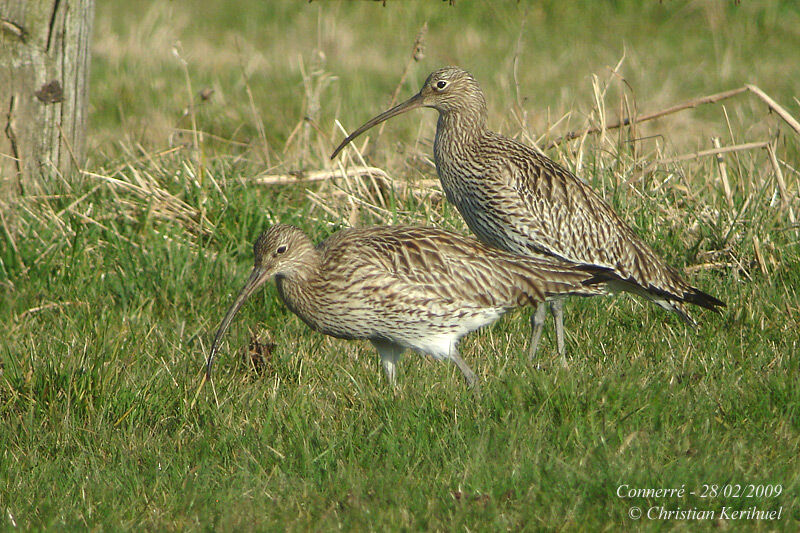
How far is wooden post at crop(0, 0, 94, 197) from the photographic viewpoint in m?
6.93

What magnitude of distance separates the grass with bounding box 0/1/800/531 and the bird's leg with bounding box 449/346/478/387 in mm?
74

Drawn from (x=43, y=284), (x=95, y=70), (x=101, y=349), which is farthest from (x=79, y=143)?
(x=95, y=70)

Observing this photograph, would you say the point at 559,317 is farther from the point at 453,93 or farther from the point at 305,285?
the point at 453,93

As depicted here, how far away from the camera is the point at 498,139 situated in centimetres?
671

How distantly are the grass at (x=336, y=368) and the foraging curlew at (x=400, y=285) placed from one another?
0.23 meters

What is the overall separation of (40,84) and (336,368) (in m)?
3.23

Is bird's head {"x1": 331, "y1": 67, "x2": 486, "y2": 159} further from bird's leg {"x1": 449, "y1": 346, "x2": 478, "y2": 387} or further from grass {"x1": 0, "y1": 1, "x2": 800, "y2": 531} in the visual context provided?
bird's leg {"x1": 449, "y1": 346, "x2": 478, "y2": 387}

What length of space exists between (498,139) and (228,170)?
86.7 inches

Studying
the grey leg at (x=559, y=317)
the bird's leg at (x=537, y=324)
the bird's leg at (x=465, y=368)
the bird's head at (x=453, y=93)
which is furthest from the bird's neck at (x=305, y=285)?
the bird's head at (x=453, y=93)

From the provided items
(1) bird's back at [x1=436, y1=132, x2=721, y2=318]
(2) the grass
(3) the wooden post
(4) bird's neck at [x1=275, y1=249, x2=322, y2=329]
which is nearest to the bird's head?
(1) bird's back at [x1=436, y1=132, x2=721, y2=318]

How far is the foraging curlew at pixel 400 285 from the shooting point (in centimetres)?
521

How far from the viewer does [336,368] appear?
5.36 metres

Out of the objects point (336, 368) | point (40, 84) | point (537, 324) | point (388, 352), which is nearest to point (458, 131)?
point (537, 324)

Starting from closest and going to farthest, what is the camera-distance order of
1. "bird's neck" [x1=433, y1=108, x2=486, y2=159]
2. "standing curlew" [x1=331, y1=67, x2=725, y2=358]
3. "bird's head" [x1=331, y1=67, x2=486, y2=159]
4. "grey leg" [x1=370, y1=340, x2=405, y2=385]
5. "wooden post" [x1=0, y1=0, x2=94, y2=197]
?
"grey leg" [x1=370, y1=340, x2=405, y2=385], "standing curlew" [x1=331, y1=67, x2=725, y2=358], "bird's neck" [x1=433, y1=108, x2=486, y2=159], "bird's head" [x1=331, y1=67, x2=486, y2=159], "wooden post" [x1=0, y1=0, x2=94, y2=197]
